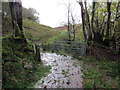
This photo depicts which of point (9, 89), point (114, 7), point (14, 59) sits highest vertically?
point (114, 7)

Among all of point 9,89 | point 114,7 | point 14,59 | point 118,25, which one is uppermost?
point 114,7

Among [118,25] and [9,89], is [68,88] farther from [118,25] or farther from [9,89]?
[118,25]

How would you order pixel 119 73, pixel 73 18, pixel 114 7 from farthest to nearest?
pixel 73 18
pixel 114 7
pixel 119 73

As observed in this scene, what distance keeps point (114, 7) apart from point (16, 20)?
314 inches

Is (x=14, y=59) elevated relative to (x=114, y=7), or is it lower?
lower

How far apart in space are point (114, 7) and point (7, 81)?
9.48m

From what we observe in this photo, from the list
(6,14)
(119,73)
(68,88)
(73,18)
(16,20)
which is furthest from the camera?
(73,18)

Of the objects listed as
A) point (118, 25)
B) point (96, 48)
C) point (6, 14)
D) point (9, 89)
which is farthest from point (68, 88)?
point (6, 14)

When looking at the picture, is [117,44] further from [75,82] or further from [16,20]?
[16,20]

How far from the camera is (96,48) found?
31.4 feet

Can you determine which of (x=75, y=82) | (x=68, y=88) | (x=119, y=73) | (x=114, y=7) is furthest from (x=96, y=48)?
(x=68, y=88)

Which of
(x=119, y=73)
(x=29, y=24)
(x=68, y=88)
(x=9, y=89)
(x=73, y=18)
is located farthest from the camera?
(x=29, y=24)

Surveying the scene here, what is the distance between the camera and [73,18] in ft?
51.0

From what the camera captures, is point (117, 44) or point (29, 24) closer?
point (117, 44)
